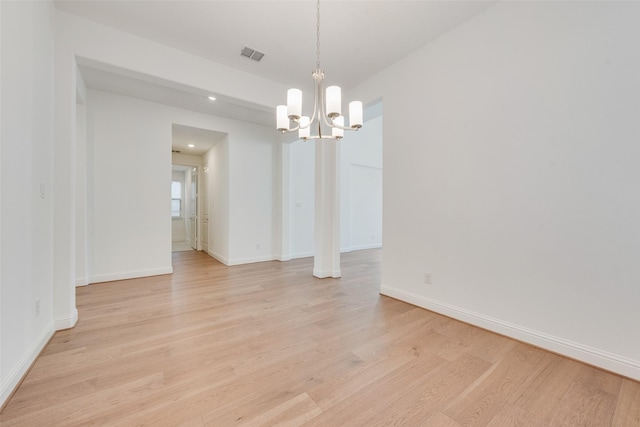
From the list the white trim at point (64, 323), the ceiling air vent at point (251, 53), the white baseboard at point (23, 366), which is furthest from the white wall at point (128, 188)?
the ceiling air vent at point (251, 53)

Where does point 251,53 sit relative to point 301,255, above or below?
above

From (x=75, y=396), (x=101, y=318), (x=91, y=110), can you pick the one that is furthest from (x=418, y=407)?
(x=91, y=110)

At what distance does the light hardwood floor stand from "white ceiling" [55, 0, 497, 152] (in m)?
2.75

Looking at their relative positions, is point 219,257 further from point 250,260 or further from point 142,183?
point 142,183

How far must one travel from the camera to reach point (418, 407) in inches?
56.4

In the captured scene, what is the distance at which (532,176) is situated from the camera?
2105mm

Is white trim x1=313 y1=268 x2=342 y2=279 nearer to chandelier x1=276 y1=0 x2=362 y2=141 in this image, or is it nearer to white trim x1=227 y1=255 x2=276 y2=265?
white trim x1=227 y1=255 x2=276 y2=265

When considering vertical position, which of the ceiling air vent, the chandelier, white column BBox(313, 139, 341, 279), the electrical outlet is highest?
the ceiling air vent

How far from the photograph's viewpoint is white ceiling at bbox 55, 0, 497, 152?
2.33 m

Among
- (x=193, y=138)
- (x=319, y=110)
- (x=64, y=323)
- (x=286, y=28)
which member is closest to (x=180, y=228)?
(x=193, y=138)

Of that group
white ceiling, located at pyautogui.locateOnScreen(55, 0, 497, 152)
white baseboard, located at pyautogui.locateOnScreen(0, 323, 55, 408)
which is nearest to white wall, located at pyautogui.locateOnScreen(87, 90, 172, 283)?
white ceiling, located at pyautogui.locateOnScreen(55, 0, 497, 152)

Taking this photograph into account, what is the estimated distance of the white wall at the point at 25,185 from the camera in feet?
4.91

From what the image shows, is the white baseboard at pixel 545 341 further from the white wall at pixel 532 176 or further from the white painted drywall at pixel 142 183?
the white painted drywall at pixel 142 183

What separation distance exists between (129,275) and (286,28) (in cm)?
419
